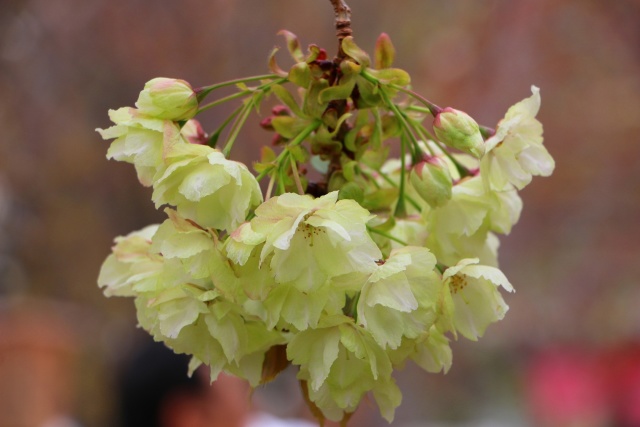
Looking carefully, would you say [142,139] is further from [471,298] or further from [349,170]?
[471,298]

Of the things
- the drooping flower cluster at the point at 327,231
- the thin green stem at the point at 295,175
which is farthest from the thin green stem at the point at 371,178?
the thin green stem at the point at 295,175

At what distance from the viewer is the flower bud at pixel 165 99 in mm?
835

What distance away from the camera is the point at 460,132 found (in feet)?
2.69

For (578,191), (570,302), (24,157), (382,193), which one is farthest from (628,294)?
(382,193)

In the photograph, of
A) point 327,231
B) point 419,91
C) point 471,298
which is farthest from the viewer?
point 419,91

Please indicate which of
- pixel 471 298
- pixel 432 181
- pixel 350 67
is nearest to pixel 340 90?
pixel 350 67

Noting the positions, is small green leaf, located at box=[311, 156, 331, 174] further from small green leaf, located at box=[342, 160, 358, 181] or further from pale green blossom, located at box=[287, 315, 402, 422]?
pale green blossom, located at box=[287, 315, 402, 422]

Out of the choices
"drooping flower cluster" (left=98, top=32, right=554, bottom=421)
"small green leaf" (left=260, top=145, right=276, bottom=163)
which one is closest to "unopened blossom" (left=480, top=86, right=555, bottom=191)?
"drooping flower cluster" (left=98, top=32, right=554, bottom=421)

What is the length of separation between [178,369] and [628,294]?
15.8 feet

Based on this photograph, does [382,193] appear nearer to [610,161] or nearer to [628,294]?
[610,161]

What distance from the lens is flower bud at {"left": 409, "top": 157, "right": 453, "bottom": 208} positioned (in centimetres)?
87

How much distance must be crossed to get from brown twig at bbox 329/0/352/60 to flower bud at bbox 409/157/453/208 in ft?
0.44

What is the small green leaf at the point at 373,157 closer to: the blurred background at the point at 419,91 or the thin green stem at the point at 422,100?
the thin green stem at the point at 422,100

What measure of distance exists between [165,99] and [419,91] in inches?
209
